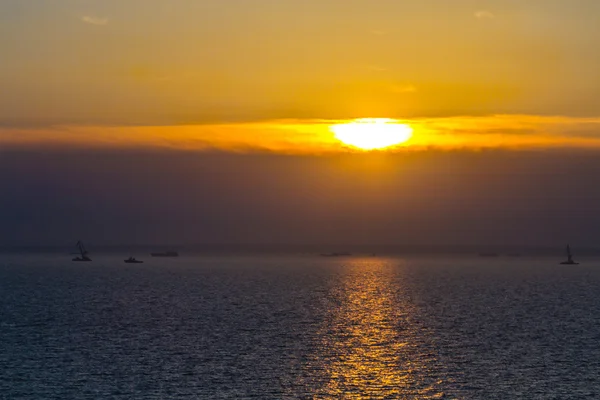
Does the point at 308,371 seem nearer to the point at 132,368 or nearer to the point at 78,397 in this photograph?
the point at 132,368

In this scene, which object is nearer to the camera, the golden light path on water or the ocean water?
the golden light path on water

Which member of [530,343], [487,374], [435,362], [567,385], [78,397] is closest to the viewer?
[78,397]

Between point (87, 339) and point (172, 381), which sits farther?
point (87, 339)

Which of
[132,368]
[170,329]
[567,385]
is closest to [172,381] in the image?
[132,368]

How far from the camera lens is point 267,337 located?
12781 cm

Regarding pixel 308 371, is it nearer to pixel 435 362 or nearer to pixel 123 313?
pixel 435 362

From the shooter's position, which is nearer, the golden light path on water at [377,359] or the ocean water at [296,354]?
the golden light path on water at [377,359]

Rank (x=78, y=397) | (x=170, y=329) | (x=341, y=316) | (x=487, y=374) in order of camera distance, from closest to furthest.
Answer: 1. (x=78, y=397)
2. (x=487, y=374)
3. (x=170, y=329)
4. (x=341, y=316)

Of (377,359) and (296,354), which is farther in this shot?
(296,354)

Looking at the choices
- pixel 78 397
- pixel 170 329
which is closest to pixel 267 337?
pixel 170 329

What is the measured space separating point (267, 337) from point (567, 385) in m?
51.1

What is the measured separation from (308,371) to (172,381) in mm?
15673

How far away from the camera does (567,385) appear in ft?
288

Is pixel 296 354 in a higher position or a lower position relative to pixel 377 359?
higher
